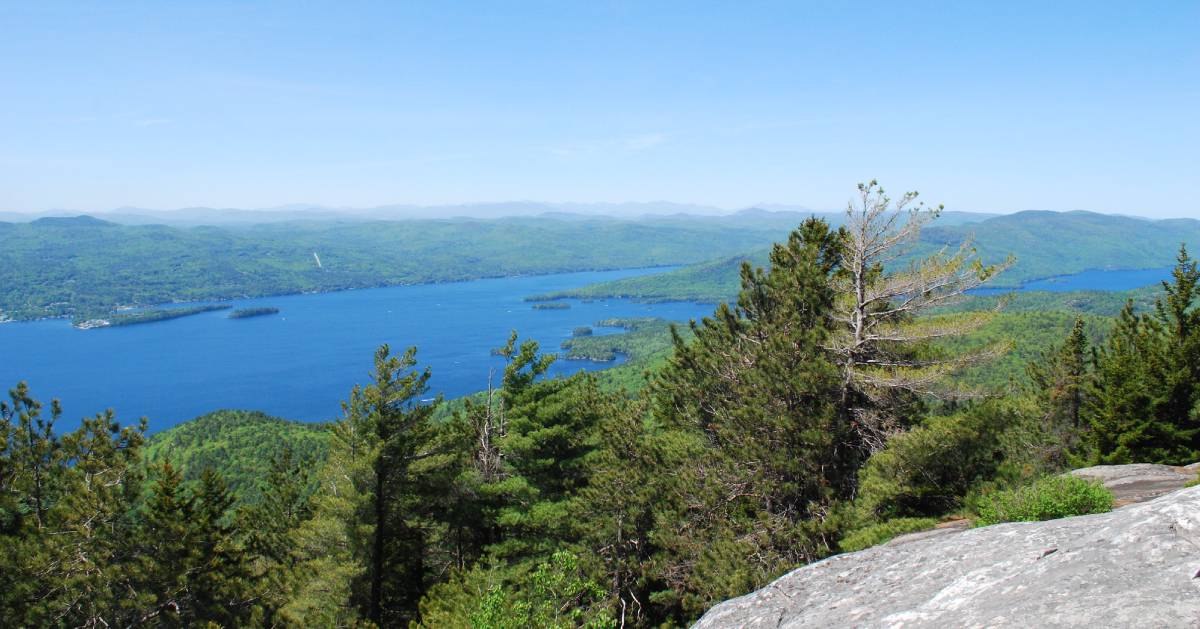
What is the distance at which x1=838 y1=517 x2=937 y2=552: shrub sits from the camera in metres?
13.3

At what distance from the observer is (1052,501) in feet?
35.5

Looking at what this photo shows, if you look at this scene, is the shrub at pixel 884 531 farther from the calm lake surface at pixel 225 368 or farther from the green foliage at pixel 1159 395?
the calm lake surface at pixel 225 368

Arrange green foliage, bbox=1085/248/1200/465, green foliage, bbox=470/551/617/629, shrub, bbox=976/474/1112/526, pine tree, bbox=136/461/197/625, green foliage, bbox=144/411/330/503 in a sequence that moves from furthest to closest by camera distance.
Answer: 1. green foliage, bbox=144/411/330/503
2. green foliage, bbox=1085/248/1200/465
3. pine tree, bbox=136/461/197/625
4. shrub, bbox=976/474/1112/526
5. green foliage, bbox=470/551/617/629

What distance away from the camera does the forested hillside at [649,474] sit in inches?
599

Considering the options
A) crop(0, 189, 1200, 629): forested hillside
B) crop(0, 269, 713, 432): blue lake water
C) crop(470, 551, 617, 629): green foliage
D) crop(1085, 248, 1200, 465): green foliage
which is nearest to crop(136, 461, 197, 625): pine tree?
crop(0, 189, 1200, 629): forested hillside

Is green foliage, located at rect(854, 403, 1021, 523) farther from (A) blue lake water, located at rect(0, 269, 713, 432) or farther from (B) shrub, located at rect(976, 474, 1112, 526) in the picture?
(A) blue lake water, located at rect(0, 269, 713, 432)

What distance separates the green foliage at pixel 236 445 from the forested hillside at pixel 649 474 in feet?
215

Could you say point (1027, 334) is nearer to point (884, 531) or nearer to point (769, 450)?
point (769, 450)

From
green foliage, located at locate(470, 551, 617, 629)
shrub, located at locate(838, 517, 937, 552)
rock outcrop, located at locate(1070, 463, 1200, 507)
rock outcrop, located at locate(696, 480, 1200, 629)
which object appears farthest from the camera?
shrub, located at locate(838, 517, 937, 552)

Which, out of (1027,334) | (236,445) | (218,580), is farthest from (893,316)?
(1027,334)

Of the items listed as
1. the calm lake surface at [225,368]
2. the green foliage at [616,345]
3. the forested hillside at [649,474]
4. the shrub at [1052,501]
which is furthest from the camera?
the green foliage at [616,345]

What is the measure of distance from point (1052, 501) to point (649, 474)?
10.4 metres

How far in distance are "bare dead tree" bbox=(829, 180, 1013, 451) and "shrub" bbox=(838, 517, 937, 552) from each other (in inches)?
110

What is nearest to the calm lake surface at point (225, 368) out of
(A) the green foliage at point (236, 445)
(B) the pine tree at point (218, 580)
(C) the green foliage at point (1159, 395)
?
(A) the green foliage at point (236, 445)
